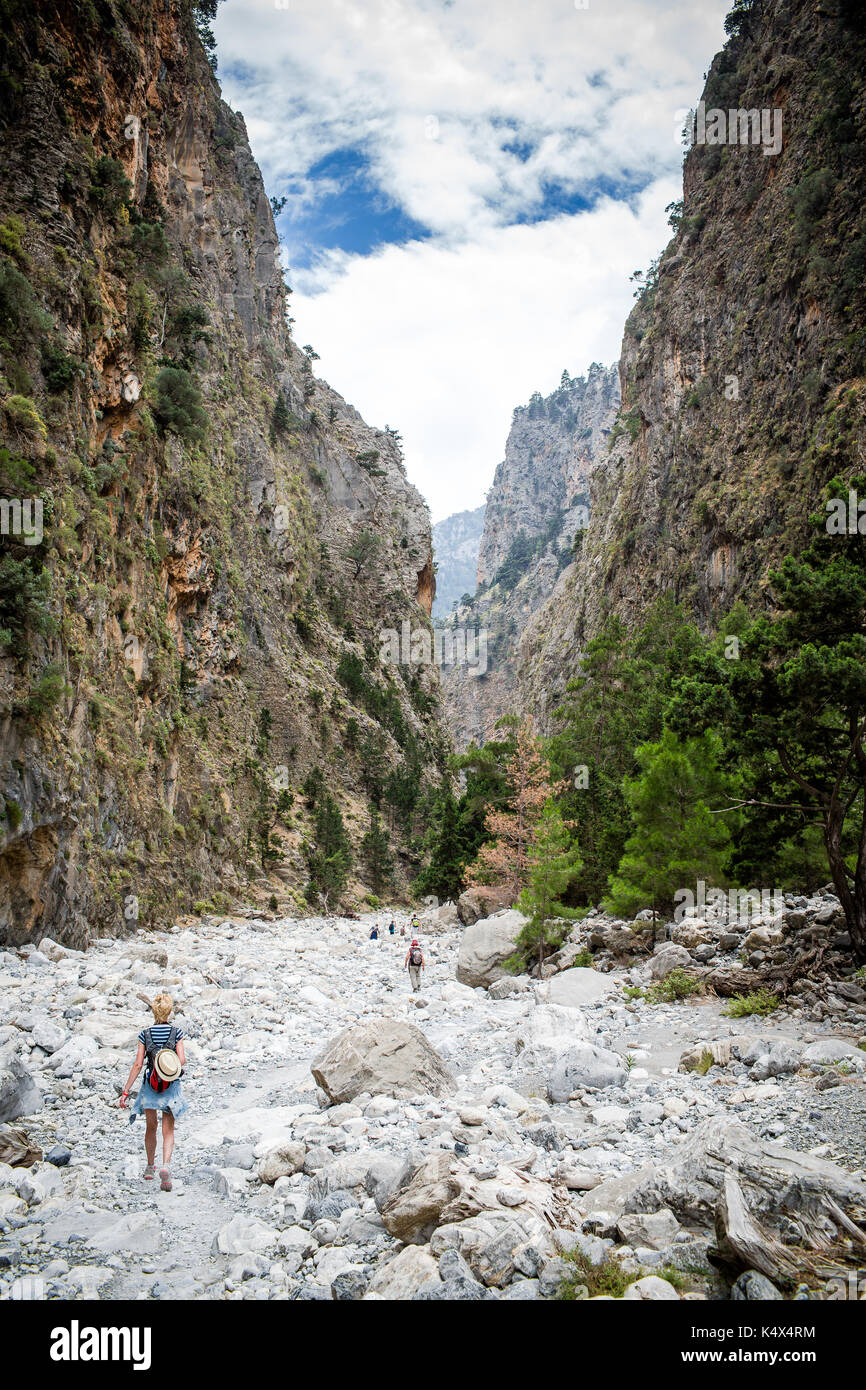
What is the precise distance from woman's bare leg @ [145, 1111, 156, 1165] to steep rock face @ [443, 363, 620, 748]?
126m

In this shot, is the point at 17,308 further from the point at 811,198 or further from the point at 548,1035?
the point at 811,198

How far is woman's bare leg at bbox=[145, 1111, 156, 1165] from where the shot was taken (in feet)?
20.7

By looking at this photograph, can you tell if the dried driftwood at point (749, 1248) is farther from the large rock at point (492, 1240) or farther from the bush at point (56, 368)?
the bush at point (56, 368)

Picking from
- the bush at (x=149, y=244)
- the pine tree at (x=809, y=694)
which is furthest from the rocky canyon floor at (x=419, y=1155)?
the bush at (x=149, y=244)

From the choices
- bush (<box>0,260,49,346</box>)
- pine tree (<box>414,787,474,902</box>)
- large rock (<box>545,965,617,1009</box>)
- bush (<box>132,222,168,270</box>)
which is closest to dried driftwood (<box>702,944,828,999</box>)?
large rock (<box>545,965,617,1009</box>)

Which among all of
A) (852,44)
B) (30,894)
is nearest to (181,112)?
(852,44)

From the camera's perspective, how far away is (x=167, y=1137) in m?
6.41

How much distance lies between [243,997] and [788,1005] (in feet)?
30.5

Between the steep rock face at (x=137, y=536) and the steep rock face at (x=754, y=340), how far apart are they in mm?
23428

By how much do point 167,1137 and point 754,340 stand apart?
4882cm

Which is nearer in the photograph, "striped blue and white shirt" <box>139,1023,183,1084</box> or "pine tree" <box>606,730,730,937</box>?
"striped blue and white shirt" <box>139,1023,183,1084</box>

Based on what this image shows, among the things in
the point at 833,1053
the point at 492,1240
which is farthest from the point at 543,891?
the point at 492,1240

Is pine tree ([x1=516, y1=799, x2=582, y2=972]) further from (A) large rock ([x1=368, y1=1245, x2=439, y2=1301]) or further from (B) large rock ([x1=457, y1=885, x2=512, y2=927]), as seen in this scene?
(A) large rock ([x1=368, y1=1245, x2=439, y2=1301])
